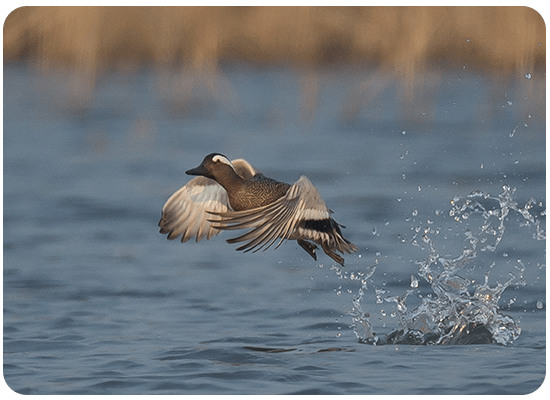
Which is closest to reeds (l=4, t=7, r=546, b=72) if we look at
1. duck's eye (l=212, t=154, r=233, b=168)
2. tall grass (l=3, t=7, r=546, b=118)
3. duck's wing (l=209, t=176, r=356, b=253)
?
tall grass (l=3, t=7, r=546, b=118)

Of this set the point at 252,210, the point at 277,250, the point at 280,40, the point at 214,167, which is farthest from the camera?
the point at 280,40

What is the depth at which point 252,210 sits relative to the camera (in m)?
4.98

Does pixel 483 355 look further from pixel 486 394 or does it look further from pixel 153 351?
pixel 153 351

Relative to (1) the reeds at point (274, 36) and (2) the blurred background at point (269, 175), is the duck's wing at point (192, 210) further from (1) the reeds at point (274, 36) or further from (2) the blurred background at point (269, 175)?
(1) the reeds at point (274, 36)

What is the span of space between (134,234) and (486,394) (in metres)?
4.50

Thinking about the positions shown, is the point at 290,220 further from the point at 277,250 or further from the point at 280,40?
the point at 280,40

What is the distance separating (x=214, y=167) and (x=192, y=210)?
38 cm

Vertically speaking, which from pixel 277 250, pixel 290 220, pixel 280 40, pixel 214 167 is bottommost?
pixel 277 250

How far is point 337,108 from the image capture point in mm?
12797

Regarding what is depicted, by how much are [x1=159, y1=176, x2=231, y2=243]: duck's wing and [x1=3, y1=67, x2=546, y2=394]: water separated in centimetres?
64

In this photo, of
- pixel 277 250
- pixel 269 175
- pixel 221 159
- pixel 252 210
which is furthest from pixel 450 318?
pixel 269 175

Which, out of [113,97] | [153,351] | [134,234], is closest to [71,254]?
[134,234]

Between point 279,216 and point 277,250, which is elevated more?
point 279,216

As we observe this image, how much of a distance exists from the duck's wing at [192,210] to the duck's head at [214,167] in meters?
0.22
